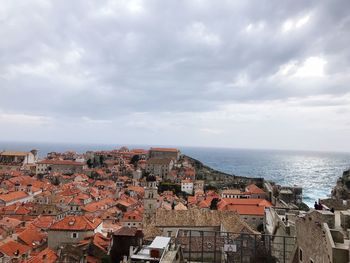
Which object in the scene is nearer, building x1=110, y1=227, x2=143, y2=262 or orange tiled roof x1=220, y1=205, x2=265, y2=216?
building x1=110, y1=227, x2=143, y2=262

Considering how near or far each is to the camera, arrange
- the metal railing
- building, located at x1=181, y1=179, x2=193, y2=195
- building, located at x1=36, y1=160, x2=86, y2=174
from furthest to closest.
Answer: building, located at x1=36, y1=160, x2=86, y2=174 < building, located at x1=181, y1=179, x2=193, y2=195 < the metal railing

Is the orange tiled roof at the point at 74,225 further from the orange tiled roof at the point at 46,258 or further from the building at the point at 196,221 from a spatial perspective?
the orange tiled roof at the point at 46,258

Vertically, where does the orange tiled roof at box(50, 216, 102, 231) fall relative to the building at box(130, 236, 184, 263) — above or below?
below

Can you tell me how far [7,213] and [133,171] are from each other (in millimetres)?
40911

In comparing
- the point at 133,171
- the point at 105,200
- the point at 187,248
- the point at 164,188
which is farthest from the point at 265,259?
the point at 133,171

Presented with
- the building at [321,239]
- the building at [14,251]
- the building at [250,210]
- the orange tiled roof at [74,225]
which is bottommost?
the building at [14,251]

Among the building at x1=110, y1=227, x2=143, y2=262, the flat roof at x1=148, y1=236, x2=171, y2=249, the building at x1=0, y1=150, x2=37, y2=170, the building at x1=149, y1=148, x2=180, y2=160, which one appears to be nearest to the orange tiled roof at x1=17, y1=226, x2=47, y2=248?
the building at x1=110, y1=227, x2=143, y2=262

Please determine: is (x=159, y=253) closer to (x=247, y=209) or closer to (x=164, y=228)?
(x=164, y=228)

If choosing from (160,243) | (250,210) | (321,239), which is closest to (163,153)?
(250,210)

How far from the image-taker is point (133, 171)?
79.0 meters

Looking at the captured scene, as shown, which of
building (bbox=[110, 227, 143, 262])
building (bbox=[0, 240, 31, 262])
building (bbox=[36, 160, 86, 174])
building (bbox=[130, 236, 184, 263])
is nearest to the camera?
building (bbox=[130, 236, 184, 263])

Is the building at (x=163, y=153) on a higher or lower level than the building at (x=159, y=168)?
higher

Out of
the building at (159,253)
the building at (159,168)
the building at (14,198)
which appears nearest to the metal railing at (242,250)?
the building at (159,253)

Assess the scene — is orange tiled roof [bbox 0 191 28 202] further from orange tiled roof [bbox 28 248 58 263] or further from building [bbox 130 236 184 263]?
building [bbox 130 236 184 263]
